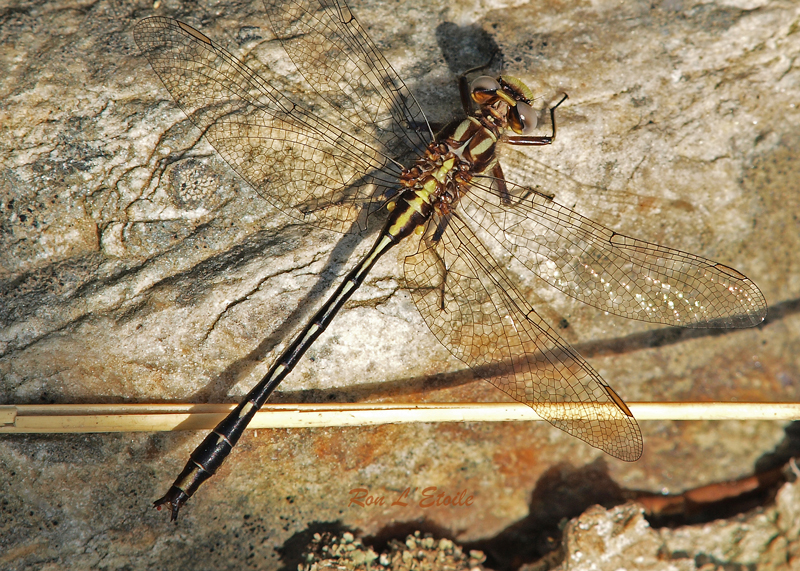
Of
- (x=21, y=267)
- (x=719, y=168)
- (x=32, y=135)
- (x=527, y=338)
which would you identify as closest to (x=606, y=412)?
(x=527, y=338)

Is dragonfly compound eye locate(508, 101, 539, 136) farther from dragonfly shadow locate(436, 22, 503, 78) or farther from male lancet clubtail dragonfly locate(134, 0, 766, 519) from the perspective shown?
dragonfly shadow locate(436, 22, 503, 78)

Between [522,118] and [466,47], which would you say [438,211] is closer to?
[522,118]

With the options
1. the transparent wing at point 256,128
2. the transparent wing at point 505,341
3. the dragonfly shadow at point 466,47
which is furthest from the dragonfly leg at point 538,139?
the transparent wing at point 256,128

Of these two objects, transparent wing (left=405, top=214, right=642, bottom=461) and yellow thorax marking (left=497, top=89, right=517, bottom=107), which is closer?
transparent wing (left=405, top=214, right=642, bottom=461)

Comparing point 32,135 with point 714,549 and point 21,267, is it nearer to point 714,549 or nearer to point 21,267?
point 21,267

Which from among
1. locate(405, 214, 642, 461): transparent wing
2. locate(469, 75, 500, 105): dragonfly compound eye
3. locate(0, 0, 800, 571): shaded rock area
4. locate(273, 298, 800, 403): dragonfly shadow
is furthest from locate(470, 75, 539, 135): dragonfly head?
locate(273, 298, 800, 403): dragonfly shadow

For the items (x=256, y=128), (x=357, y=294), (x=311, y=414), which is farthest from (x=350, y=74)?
(x=311, y=414)

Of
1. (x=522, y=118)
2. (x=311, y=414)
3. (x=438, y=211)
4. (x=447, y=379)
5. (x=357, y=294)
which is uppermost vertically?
Answer: (x=522, y=118)
